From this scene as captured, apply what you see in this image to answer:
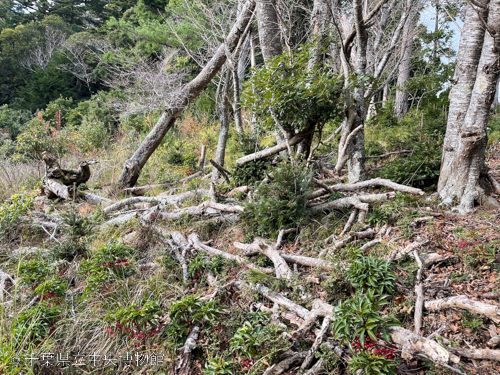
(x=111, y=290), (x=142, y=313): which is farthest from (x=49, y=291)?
(x=142, y=313)

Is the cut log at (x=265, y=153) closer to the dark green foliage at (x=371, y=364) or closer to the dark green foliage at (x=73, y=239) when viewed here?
the dark green foliage at (x=73, y=239)

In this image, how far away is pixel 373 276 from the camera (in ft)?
7.88

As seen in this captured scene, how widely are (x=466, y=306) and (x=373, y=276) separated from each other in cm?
60

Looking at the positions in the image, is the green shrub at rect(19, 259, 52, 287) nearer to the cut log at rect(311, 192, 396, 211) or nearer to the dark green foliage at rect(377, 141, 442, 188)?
the cut log at rect(311, 192, 396, 211)

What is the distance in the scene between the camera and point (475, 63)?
3.48 metres

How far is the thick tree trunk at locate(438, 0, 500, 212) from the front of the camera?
10.5 ft

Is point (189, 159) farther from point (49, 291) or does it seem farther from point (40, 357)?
point (40, 357)

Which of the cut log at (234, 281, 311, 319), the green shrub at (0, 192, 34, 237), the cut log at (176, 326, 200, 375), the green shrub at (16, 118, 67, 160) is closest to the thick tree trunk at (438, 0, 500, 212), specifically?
the cut log at (234, 281, 311, 319)

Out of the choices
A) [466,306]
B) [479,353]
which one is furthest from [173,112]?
[479,353]

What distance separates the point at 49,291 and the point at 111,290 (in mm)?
556

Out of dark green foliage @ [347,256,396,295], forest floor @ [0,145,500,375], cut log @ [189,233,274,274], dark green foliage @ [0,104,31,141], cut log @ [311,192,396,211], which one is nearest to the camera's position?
forest floor @ [0,145,500,375]

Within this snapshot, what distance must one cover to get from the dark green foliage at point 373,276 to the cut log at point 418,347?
0.39 metres

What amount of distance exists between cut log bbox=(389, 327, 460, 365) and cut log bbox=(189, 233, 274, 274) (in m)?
1.34

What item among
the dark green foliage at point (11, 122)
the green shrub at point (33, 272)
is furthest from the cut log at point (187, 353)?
the dark green foliage at point (11, 122)
